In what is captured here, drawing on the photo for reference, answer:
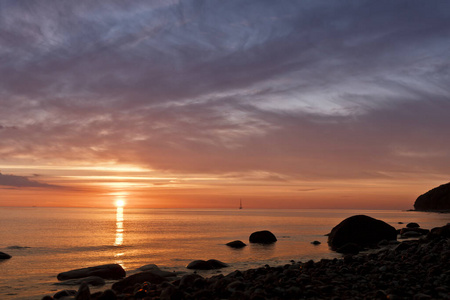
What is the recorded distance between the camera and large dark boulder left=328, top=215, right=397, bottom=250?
108ft

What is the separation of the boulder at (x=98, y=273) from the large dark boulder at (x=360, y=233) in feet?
69.1

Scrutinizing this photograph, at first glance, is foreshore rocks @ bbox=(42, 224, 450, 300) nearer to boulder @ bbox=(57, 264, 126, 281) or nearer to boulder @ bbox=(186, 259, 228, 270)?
boulder @ bbox=(57, 264, 126, 281)

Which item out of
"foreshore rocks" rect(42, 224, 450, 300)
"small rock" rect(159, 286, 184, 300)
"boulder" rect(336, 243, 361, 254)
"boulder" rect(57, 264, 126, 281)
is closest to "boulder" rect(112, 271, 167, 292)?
"foreshore rocks" rect(42, 224, 450, 300)

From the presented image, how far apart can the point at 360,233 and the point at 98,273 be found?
24.1m

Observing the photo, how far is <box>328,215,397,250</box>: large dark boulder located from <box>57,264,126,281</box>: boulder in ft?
69.1

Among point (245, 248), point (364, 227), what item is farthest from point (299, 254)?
point (364, 227)

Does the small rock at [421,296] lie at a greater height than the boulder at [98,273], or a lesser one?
greater

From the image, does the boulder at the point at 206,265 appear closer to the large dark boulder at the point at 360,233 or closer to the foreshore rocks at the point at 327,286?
the foreshore rocks at the point at 327,286

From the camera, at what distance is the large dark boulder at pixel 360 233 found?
33.0 meters

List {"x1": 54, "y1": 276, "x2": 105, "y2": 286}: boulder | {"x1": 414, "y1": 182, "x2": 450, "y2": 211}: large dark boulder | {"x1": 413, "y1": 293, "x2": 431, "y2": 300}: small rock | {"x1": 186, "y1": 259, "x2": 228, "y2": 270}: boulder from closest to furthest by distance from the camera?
1. {"x1": 413, "y1": 293, "x2": 431, "y2": 300}: small rock
2. {"x1": 54, "y1": 276, "x2": 105, "y2": 286}: boulder
3. {"x1": 186, "y1": 259, "x2": 228, "y2": 270}: boulder
4. {"x1": 414, "y1": 182, "x2": 450, "y2": 211}: large dark boulder

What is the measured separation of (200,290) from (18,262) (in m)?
18.8

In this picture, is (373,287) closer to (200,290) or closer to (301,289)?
(301,289)

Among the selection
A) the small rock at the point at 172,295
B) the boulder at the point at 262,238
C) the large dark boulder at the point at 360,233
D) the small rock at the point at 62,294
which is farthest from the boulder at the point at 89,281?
the large dark boulder at the point at 360,233

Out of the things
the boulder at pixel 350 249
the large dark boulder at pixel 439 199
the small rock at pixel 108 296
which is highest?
the large dark boulder at pixel 439 199
